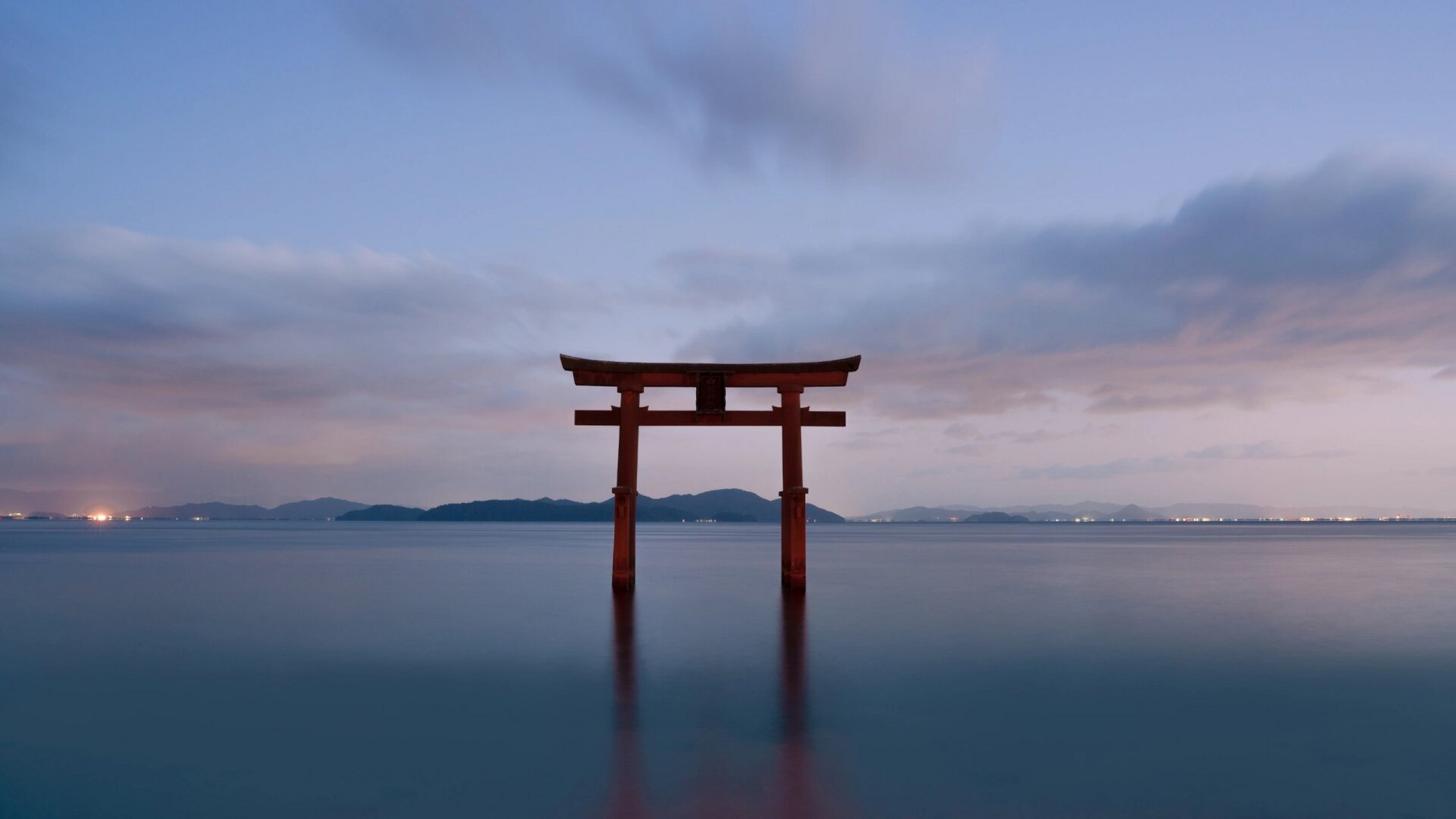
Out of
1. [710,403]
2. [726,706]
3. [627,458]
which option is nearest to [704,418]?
[710,403]

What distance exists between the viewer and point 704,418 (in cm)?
1459

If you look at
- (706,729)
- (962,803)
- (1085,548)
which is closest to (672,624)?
(706,729)

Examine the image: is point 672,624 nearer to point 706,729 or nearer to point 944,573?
point 706,729

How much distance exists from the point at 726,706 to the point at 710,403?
21.6 feet

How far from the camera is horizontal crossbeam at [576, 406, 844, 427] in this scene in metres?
14.7

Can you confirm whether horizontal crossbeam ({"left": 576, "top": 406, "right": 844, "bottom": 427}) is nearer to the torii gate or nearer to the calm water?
the torii gate

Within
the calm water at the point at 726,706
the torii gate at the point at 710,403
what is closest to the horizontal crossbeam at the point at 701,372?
the torii gate at the point at 710,403

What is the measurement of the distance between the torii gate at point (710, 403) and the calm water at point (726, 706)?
8.79 feet

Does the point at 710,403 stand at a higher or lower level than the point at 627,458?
higher

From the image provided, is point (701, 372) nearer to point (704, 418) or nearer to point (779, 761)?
point (704, 418)

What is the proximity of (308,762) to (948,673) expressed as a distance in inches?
306

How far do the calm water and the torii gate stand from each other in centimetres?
268

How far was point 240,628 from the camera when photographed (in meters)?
15.5

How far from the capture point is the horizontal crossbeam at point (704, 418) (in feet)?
48.1
